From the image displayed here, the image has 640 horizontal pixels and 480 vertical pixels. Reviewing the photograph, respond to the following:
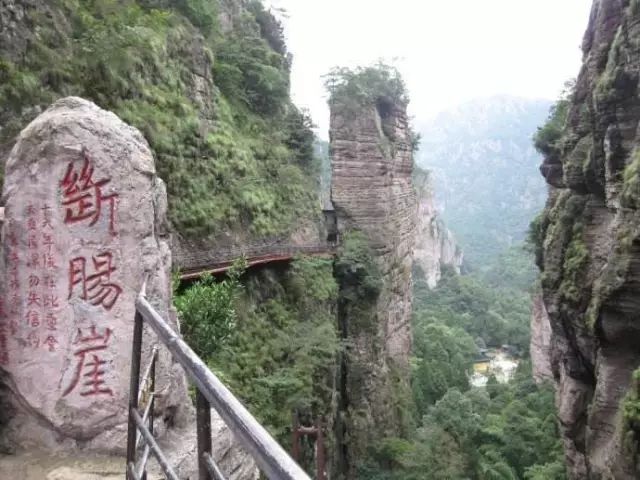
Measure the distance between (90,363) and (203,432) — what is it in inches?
70.6

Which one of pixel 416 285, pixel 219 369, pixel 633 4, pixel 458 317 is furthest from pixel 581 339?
pixel 416 285

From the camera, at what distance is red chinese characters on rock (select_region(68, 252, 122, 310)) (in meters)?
2.86

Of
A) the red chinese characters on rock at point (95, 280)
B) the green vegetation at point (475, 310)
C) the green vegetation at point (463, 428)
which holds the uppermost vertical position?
the red chinese characters on rock at point (95, 280)

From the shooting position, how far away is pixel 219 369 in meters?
7.09

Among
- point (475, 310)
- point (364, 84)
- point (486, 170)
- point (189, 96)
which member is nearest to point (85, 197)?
point (189, 96)

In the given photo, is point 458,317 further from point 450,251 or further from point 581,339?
point 581,339

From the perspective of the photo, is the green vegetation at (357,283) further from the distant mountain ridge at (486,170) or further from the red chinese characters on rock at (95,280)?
the distant mountain ridge at (486,170)

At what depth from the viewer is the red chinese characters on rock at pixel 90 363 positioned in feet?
9.21

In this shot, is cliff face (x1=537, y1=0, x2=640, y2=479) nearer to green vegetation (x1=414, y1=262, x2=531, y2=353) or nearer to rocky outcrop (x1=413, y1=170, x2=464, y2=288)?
green vegetation (x1=414, y1=262, x2=531, y2=353)

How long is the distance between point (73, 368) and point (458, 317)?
140ft

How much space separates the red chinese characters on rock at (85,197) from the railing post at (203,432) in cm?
185

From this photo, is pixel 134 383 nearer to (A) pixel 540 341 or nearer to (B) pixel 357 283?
(B) pixel 357 283

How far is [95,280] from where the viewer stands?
287cm

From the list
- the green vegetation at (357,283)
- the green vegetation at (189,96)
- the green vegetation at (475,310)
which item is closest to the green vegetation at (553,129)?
the green vegetation at (357,283)
